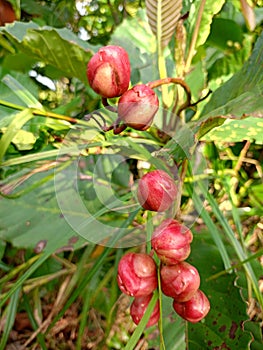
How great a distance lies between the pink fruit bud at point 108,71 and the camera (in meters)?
0.44

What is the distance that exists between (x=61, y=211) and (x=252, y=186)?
33cm

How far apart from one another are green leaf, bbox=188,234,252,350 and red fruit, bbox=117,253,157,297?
8.0 inches

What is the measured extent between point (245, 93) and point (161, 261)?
0.18 m

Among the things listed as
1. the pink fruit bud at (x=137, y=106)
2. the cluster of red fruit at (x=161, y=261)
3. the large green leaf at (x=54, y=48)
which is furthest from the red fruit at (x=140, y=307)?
the large green leaf at (x=54, y=48)

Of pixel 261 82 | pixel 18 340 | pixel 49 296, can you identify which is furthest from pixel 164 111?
pixel 18 340

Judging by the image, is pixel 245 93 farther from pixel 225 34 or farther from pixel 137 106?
pixel 225 34

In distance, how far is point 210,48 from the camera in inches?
38.1

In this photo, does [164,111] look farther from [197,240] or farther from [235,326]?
[235,326]

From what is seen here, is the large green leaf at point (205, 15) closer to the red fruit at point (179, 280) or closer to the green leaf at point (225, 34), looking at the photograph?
the green leaf at point (225, 34)

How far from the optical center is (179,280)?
44 cm

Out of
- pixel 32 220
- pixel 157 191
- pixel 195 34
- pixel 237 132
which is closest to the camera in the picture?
pixel 157 191

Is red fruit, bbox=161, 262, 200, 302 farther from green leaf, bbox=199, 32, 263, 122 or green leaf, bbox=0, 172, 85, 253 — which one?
green leaf, bbox=0, 172, 85, 253

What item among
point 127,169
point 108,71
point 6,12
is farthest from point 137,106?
point 6,12

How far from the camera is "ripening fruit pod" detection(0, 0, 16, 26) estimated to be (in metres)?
0.92
